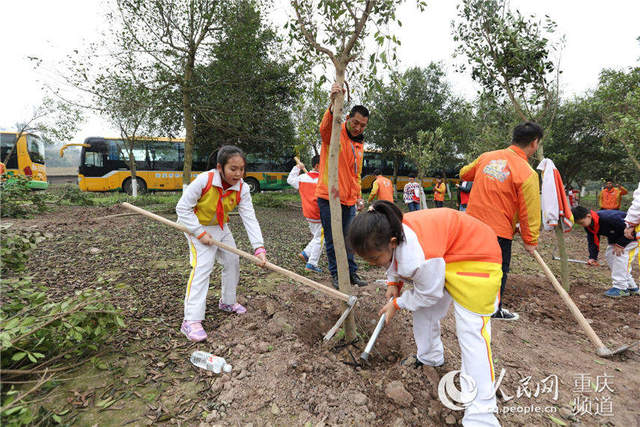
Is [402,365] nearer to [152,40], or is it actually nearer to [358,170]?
[358,170]

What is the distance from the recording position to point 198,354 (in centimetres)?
232

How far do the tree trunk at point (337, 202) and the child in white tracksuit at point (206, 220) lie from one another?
74 cm

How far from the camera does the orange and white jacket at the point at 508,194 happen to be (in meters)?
2.90

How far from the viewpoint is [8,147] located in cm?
1405

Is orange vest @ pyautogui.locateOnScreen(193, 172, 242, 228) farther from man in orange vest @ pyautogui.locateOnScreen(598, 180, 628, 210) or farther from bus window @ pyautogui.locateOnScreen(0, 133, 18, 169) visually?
bus window @ pyautogui.locateOnScreen(0, 133, 18, 169)

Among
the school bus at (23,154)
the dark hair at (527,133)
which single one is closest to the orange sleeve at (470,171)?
the dark hair at (527,133)

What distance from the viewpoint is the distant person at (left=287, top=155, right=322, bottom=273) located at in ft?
15.6

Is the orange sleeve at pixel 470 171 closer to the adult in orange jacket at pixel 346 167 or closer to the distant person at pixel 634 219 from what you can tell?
the adult in orange jacket at pixel 346 167

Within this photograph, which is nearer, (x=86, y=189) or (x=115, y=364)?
(x=115, y=364)

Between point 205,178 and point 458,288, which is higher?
point 205,178

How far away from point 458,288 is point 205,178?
6.97 feet

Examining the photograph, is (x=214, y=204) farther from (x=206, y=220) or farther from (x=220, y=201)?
(x=206, y=220)

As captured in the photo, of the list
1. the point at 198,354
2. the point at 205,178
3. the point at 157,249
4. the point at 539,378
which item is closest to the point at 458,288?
the point at 539,378

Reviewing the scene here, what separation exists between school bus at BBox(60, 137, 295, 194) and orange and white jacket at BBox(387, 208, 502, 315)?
13.4 metres
